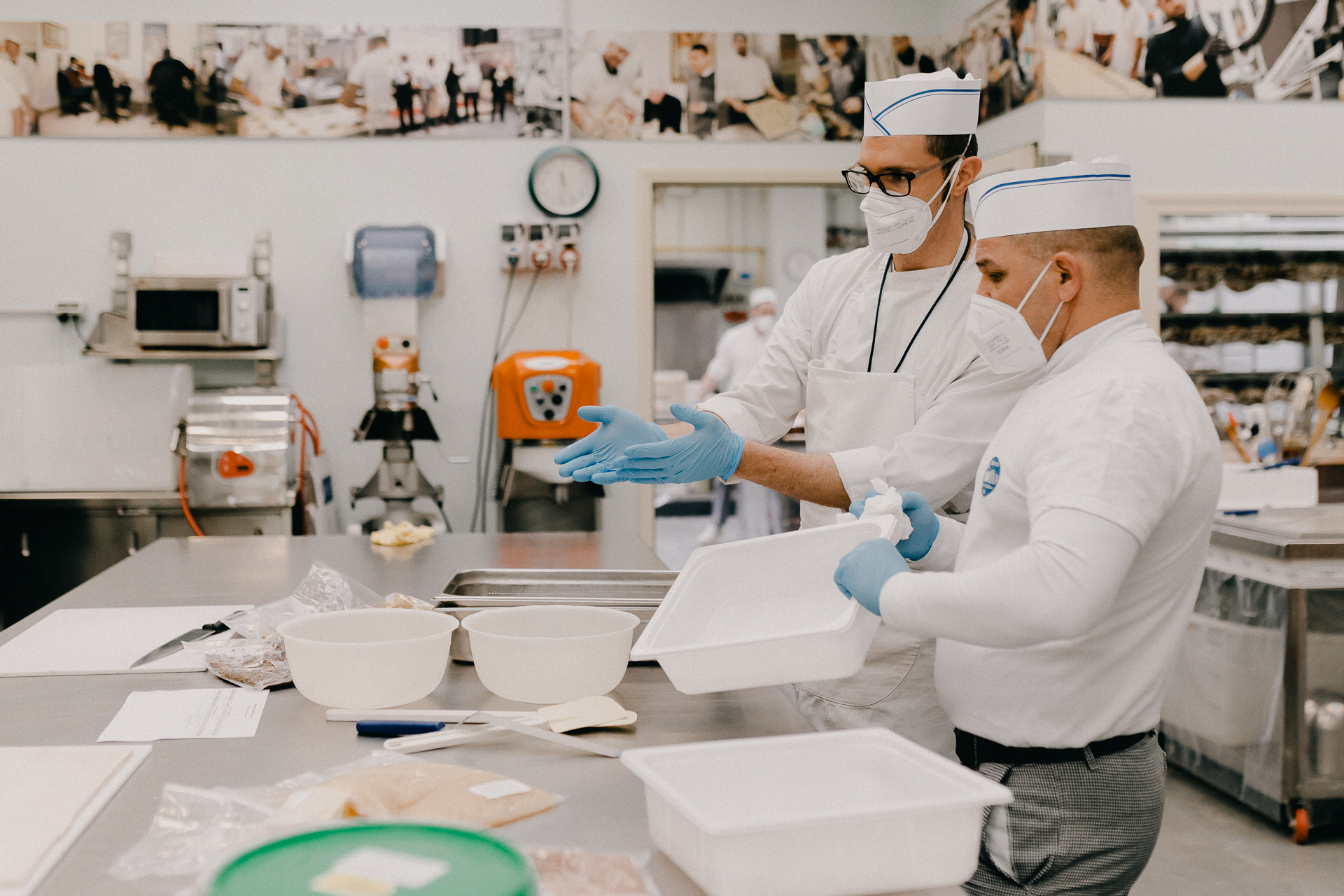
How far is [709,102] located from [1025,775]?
3.96 metres

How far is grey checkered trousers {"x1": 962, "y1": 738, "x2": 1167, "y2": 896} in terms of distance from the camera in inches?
54.8

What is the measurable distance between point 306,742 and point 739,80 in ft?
13.7

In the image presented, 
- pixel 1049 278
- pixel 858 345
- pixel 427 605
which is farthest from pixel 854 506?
pixel 427 605

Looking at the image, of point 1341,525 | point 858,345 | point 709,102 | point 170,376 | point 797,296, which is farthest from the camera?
point 709,102

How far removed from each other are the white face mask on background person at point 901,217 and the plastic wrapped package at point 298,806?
1.15m

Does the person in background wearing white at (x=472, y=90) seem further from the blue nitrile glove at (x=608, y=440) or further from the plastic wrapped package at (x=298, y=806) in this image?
the plastic wrapped package at (x=298, y=806)

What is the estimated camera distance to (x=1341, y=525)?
9.67 ft

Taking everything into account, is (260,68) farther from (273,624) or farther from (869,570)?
(869,570)

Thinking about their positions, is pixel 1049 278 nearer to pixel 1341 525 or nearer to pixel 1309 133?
pixel 1341 525

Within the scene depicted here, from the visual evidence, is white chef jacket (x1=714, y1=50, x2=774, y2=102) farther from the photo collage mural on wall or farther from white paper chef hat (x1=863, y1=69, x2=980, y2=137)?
white paper chef hat (x1=863, y1=69, x2=980, y2=137)

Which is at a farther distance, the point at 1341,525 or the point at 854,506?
the point at 1341,525

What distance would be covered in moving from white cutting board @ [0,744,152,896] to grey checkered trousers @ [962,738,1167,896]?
109cm

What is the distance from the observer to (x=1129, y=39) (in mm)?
3947

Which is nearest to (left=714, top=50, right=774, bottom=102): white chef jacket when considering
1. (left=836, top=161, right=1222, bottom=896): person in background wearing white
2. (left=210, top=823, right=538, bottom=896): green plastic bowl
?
(left=836, top=161, right=1222, bottom=896): person in background wearing white
